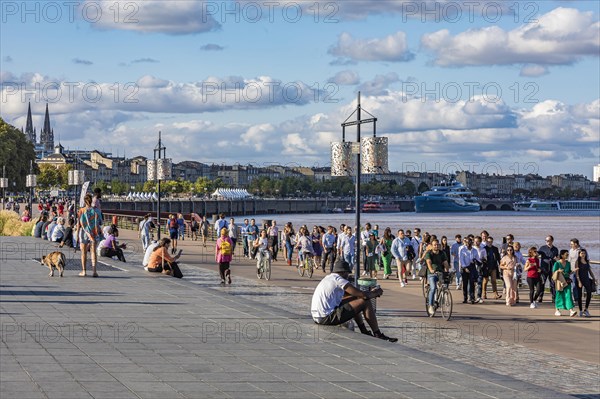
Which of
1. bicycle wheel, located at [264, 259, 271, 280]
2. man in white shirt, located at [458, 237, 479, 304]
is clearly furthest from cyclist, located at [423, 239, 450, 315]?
bicycle wheel, located at [264, 259, 271, 280]

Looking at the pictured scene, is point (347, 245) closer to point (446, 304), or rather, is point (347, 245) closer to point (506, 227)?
point (446, 304)

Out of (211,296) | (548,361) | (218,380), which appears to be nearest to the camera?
(218,380)

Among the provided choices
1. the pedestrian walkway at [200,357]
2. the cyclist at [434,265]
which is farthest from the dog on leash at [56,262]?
the cyclist at [434,265]

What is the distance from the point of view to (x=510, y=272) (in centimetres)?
2273

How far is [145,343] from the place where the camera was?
38.5 ft

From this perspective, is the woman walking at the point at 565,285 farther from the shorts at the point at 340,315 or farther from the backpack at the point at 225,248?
the shorts at the point at 340,315

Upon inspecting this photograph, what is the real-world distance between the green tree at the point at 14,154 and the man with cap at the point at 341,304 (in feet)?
307

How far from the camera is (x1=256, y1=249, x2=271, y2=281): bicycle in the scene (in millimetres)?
28531

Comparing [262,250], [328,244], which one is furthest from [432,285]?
[328,244]

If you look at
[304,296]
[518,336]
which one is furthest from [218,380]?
[304,296]

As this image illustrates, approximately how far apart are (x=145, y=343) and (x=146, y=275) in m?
10.3

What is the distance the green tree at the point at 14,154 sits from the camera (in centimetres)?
10425

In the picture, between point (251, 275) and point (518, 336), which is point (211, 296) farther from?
point (251, 275)

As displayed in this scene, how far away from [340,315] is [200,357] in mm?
3288
